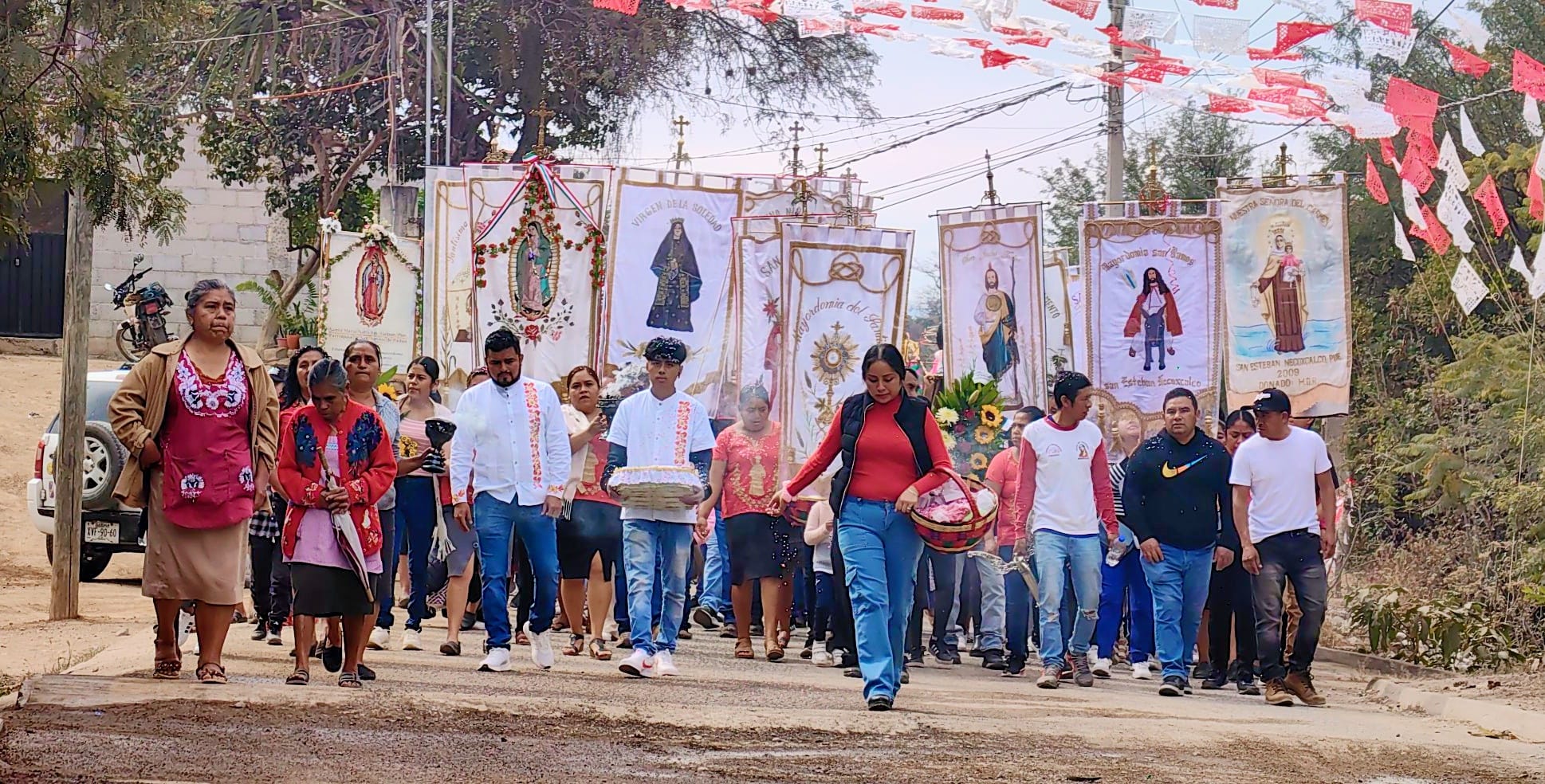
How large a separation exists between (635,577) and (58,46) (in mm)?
4331

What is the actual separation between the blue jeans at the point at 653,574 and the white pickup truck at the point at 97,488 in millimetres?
7549

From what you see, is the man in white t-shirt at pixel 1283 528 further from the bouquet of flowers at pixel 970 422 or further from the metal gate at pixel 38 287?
the metal gate at pixel 38 287

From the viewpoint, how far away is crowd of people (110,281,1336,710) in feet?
30.5

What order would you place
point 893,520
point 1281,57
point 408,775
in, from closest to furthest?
point 408,775 → point 893,520 → point 1281,57

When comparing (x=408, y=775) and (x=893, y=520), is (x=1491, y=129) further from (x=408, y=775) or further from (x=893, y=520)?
(x=408, y=775)

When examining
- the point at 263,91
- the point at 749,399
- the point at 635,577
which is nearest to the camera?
the point at 635,577

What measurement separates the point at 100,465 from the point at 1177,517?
10.4 metres

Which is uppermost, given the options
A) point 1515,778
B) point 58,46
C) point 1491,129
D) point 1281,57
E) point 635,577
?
point 1491,129

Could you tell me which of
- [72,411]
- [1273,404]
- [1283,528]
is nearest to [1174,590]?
[1283,528]

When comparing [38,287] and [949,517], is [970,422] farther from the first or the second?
[38,287]

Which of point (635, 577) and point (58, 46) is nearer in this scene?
point (58, 46)

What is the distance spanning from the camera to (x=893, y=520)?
9.73 meters

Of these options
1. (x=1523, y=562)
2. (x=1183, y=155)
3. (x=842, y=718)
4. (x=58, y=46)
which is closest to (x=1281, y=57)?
(x=1523, y=562)

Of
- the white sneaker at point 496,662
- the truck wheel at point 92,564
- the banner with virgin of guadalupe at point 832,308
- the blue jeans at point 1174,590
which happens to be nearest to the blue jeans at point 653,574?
the white sneaker at point 496,662
